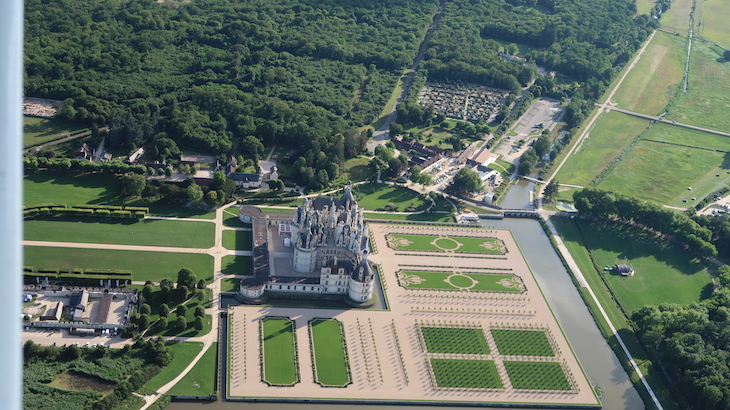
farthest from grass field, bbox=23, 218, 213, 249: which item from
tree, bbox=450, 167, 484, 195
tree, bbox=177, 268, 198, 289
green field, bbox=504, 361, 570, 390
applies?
green field, bbox=504, 361, 570, 390

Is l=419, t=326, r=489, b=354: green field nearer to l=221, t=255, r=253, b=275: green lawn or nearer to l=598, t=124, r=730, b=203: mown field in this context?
l=221, t=255, r=253, b=275: green lawn

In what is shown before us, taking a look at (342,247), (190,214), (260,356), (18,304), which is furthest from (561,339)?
(18,304)

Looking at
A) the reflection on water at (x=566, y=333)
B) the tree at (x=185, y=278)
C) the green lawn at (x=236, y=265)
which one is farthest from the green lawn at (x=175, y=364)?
the green lawn at (x=236, y=265)

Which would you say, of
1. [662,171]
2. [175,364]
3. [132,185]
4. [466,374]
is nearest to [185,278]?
[175,364]

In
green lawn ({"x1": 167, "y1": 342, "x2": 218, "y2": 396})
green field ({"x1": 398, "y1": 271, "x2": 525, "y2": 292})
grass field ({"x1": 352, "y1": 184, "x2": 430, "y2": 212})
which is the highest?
grass field ({"x1": 352, "y1": 184, "x2": 430, "y2": 212})

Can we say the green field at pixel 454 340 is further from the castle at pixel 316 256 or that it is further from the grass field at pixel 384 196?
the grass field at pixel 384 196

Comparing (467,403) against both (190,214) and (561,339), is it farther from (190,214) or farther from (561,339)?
(190,214)
